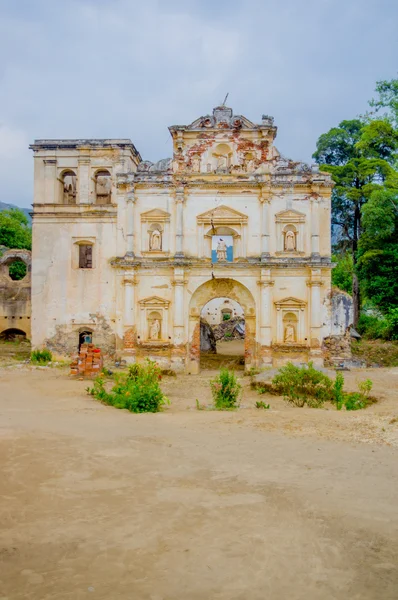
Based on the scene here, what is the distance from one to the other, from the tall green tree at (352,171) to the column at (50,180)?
14036mm

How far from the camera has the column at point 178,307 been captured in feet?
62.4

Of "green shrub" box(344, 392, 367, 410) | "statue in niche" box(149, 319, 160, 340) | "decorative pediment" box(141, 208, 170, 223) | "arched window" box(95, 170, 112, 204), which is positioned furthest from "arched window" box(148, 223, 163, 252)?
"green shrub" box(344, 392, 367, 410)

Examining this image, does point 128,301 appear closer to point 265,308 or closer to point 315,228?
point 265,308

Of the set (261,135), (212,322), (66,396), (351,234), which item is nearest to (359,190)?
(351,234)

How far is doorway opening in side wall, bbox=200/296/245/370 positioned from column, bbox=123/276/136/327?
435 centimetres

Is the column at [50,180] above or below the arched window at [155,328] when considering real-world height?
above

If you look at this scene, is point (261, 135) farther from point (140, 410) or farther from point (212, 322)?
point (212, 322)

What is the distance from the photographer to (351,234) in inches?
1245

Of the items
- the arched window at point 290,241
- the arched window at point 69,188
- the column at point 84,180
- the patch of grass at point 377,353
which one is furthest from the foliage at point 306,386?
the arched window at point 69,188

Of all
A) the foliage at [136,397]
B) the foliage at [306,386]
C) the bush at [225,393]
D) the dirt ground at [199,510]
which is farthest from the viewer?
the foliage at [306,386]

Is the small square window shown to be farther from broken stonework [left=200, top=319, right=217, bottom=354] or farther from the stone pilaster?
broken stonework [left=200, top=319, right=217, bottom=354]

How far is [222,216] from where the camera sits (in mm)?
19312

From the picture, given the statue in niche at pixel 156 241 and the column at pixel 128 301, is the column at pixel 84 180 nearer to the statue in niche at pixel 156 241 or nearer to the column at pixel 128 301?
the statue in niche at pixel 156 241

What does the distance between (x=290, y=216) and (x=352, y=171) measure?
11.2 m
